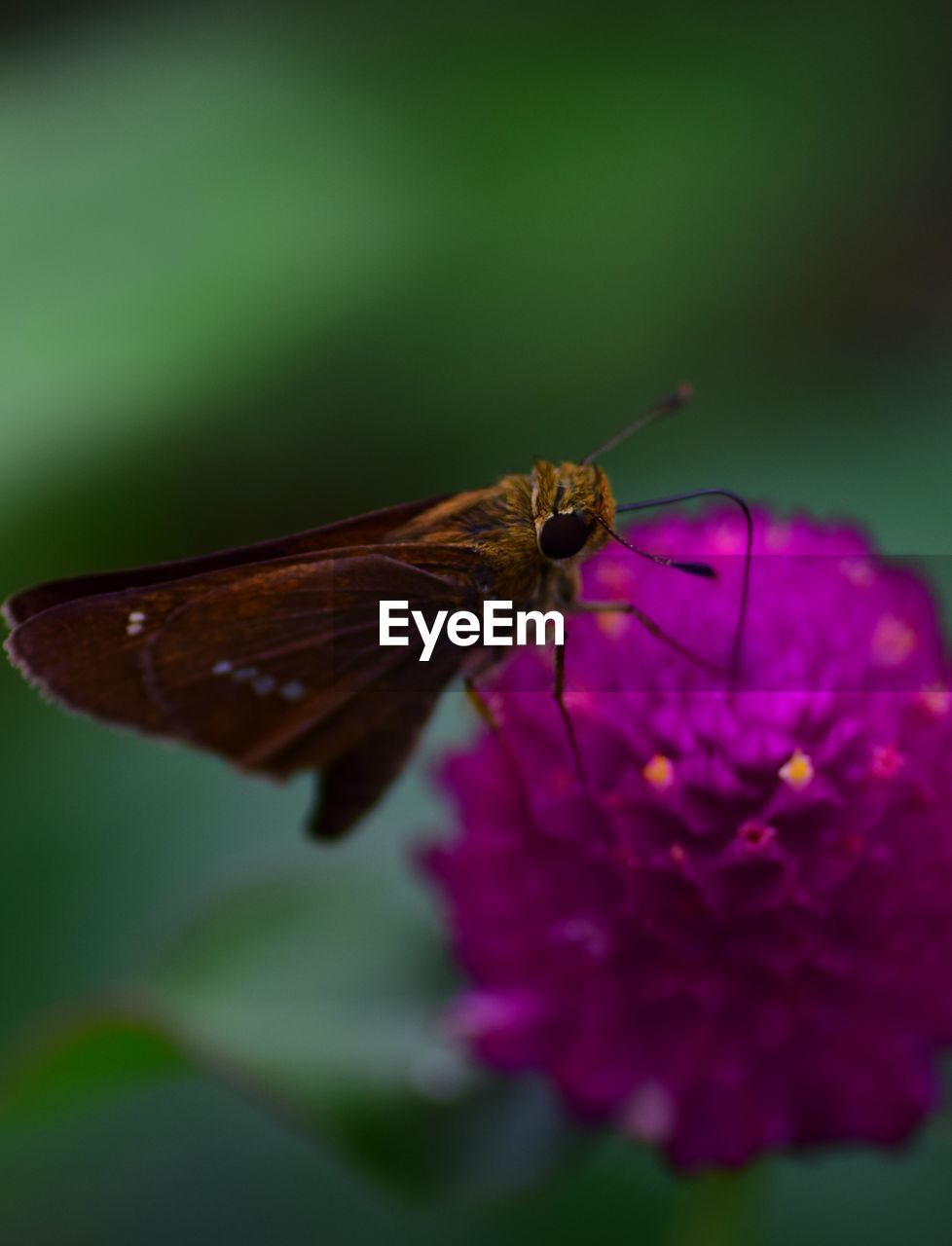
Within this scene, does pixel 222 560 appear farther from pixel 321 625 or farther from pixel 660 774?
pixel 660 774

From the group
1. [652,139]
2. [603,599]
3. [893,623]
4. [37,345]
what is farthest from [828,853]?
[652,139]

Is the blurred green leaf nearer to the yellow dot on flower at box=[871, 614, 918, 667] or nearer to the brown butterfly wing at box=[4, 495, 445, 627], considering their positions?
the brown butterfly wing at box=[4, 495, 445, 627]

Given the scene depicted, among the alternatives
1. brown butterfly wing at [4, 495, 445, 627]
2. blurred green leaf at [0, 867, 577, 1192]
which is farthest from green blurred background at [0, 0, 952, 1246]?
brown butterfly wing at [4, 495, 445, 627]

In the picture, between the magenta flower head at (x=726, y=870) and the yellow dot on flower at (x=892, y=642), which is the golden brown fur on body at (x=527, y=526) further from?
the yellow dot on flower at (x=892, y=642)

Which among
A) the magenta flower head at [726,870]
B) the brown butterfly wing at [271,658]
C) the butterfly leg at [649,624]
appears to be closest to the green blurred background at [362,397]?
the magenta flower head at [726,870]

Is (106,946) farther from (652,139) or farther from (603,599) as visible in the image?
(652,139)
